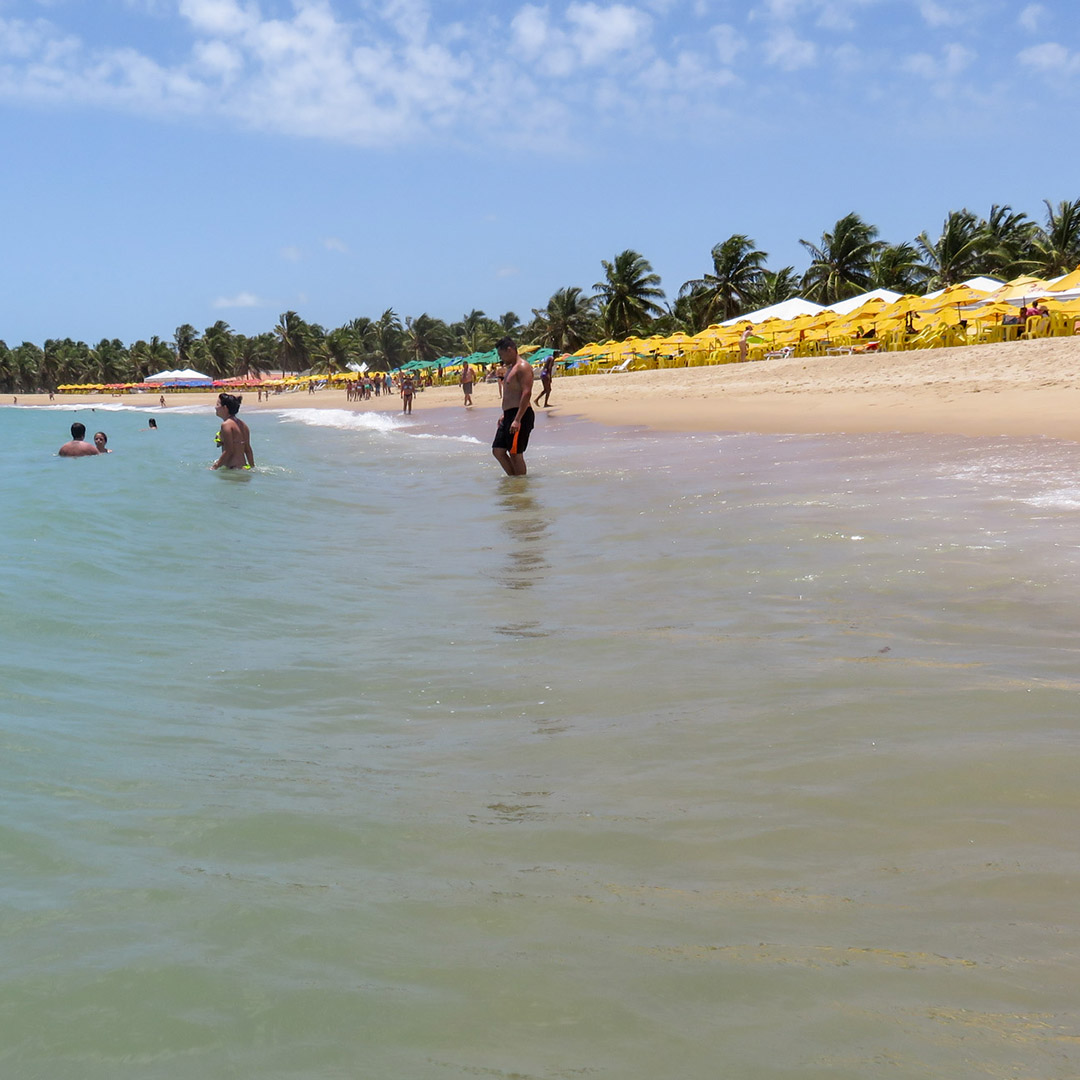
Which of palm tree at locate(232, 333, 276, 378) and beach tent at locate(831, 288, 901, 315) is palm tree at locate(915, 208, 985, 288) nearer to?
beach tent at locate(831, 288, 901, 315)

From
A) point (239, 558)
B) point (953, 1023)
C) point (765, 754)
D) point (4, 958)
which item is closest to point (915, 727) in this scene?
point (765, 754)

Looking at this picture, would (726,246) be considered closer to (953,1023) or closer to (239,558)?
(239,558)

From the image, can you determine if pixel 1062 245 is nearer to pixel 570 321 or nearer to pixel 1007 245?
pixel 1007 245

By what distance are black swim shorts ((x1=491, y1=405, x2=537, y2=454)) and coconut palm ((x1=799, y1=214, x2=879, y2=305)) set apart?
42.3 metres

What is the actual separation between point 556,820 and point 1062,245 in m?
49.0

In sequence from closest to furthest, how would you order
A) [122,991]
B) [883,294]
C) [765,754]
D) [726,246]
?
[122,991] → [765,754] → [883,294] → [726,246]

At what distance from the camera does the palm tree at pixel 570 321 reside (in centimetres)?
5944

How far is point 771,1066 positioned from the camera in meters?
1.37

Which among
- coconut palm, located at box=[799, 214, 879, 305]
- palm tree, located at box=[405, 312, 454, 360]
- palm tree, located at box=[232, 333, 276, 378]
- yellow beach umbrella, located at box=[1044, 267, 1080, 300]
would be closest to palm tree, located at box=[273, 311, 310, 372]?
palm tree, located at box=[232, 333, 276, 378]

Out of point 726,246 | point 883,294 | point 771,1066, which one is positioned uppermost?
point 726,246

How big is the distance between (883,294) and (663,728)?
3498cm

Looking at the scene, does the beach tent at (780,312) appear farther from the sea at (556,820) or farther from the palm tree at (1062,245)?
the sea at (556,820)

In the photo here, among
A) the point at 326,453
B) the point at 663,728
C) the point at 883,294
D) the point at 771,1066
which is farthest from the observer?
the point at 883,294

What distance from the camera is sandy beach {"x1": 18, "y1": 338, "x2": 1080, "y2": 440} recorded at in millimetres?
13180
